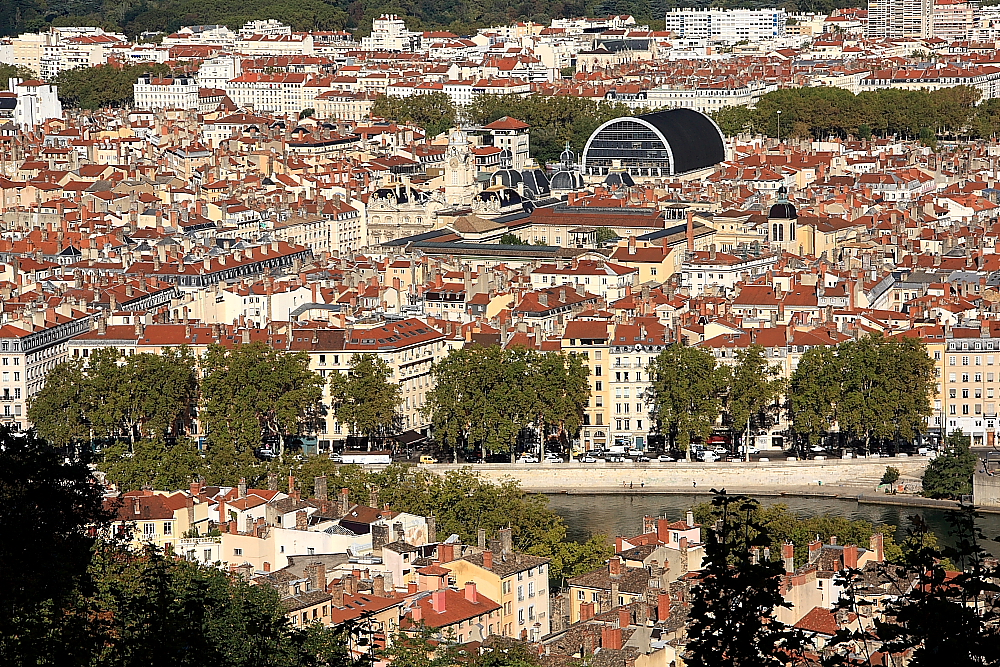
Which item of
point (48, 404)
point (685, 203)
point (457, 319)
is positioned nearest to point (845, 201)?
point (685, 203)

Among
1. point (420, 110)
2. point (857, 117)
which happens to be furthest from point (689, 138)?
point (420, 110)

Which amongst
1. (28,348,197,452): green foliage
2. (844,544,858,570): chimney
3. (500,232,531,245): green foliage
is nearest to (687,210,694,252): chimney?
(500,232,531,245): green foliage

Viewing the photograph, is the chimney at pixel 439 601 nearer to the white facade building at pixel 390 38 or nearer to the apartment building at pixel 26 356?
the apartment building at pixel 26 356

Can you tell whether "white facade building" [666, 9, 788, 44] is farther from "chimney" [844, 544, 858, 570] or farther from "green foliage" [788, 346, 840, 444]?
"chimney" [844, 544, 858, 570]

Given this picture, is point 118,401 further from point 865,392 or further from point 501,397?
point 865,392

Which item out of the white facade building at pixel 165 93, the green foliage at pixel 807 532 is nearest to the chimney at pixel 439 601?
the green foliage at pixel 807 532

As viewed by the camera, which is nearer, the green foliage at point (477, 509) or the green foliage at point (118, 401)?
the green foliage at point (477, 509)
